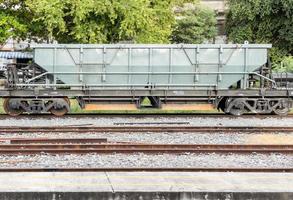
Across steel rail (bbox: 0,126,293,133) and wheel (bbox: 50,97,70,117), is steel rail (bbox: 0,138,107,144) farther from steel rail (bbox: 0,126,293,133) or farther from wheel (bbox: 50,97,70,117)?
wheel (bbox: 50,97,70,117)

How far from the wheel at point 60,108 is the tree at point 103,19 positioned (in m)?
10.6

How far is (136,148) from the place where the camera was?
12.6 m

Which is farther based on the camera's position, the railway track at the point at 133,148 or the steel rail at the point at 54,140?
the steel rail at the point at 54,140

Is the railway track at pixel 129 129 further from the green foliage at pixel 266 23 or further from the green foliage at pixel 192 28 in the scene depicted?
the green foliage at pixel 192 28

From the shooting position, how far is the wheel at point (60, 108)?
19453 mm

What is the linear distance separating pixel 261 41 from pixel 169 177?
111 ft

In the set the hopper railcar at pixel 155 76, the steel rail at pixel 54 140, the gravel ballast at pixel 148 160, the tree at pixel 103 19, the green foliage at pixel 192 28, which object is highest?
the green foliage at pixel 192 28

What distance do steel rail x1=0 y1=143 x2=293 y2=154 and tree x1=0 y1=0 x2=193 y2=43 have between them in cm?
1732

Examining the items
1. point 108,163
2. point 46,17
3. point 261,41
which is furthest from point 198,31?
point 108,163

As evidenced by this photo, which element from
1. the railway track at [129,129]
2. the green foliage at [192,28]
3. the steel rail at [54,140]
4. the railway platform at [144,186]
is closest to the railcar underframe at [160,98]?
the railway track at [129,129]

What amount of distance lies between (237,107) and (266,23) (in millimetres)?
22539

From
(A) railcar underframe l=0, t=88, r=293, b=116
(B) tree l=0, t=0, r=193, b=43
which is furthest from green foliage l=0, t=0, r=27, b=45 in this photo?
(A) railcar underframe l=0, t=88, r=293, b=116

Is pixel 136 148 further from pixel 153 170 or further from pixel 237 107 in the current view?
pixel 237 107

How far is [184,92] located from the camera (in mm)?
20344
